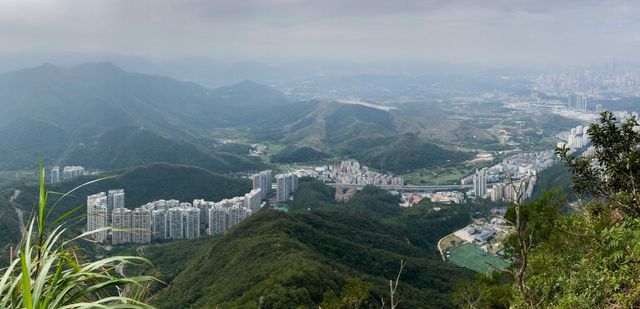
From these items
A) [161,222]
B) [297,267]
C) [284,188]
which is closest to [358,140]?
[284,188]

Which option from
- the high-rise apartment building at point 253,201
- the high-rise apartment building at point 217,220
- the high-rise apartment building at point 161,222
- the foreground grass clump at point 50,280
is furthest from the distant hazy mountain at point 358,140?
the foreground grass clump at point 50,280

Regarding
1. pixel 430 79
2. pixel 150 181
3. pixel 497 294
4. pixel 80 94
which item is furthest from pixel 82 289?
pixel 430 79

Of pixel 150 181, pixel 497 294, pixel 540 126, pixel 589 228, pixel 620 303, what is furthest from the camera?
pixel 540 126

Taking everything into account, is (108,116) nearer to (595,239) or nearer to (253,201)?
(253,201)

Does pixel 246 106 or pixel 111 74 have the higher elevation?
pixel 111 74

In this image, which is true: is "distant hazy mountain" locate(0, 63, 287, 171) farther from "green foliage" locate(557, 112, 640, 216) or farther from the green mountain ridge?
"green foliage" locate(557, 112, 640, 216)

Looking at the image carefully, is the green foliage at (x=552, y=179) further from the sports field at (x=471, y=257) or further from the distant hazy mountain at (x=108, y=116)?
the distant hazy mountain at (x=108, y=116)

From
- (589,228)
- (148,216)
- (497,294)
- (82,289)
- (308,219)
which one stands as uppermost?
(82,289)

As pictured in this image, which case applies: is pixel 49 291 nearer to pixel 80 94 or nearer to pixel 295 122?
pixel 295 122

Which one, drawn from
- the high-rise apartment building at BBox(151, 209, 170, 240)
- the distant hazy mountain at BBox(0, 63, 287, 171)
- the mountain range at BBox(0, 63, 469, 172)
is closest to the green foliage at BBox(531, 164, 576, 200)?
the mountain range at BBox(0, 63, 469, 172)
